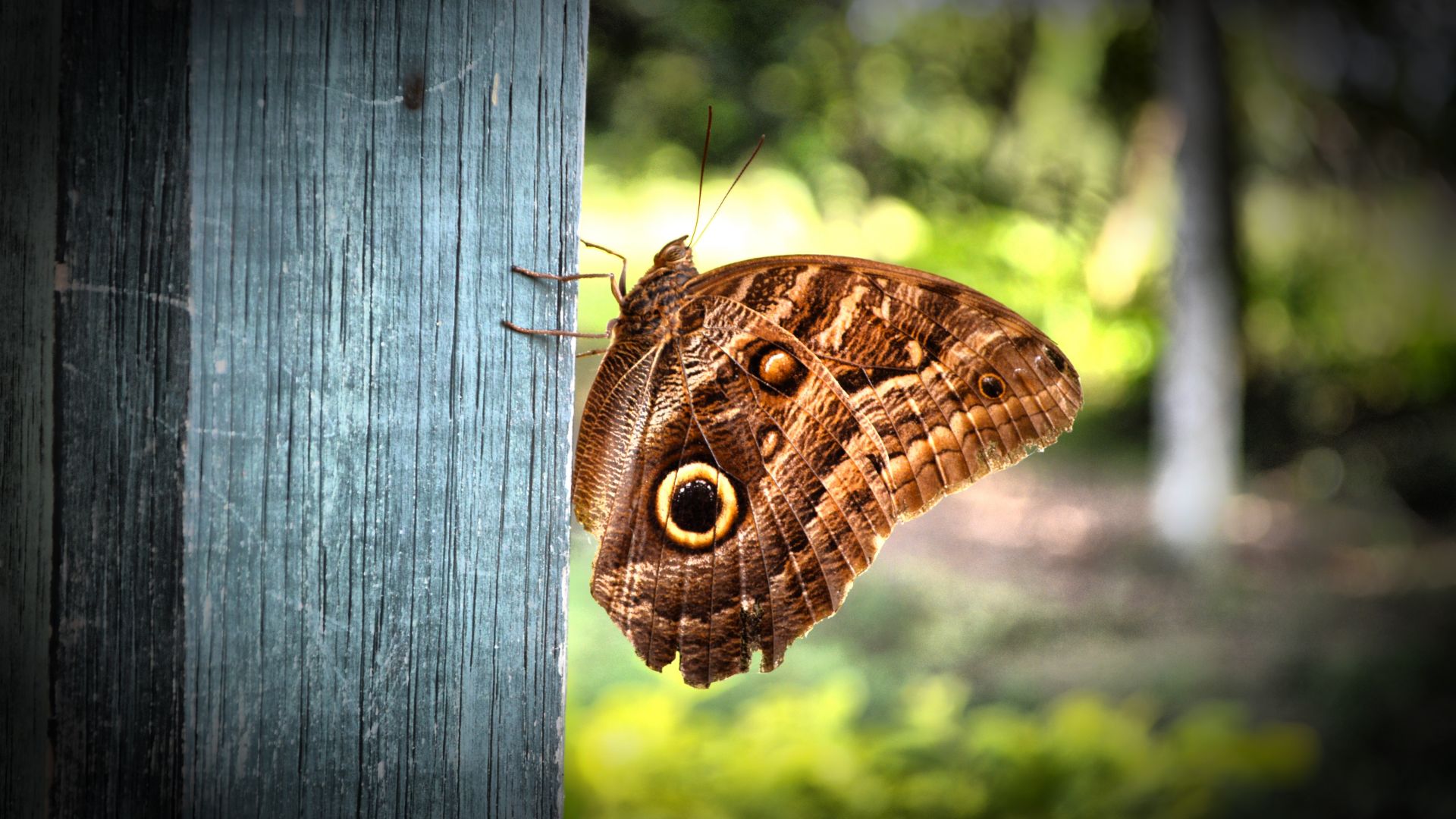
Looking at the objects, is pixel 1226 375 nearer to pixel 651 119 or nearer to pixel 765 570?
pixel 651 119

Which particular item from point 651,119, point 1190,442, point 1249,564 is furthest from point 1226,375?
point 651,119

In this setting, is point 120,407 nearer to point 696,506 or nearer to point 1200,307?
point 696,506

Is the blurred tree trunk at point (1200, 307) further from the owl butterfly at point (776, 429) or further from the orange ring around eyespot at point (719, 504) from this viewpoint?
the orange ring around eyespot at point (719, 504)

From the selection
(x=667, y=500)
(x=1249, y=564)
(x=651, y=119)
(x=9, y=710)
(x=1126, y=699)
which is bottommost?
(x=1126, y=699)

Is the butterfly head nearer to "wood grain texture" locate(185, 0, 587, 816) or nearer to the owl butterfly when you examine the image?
the owl butterfly

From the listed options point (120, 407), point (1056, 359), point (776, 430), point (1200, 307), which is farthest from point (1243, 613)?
point (120, 407)

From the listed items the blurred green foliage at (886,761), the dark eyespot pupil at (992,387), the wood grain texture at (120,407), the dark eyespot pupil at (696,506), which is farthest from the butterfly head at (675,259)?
the blurred green foliage at (886,761)
